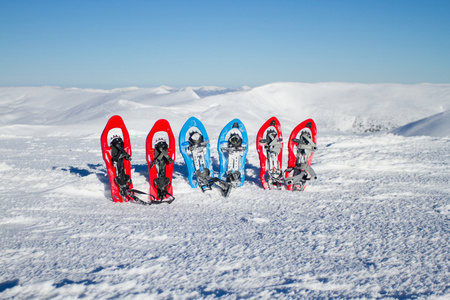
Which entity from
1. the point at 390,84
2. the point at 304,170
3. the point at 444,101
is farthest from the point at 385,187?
the point at 390,84

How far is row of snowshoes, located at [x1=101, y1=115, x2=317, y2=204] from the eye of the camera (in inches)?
179

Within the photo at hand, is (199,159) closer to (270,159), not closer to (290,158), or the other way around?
(270,159)

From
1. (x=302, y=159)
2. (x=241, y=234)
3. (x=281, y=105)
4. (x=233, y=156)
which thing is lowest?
(x=241, y=234)

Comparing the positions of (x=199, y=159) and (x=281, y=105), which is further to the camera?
(x=281, y=105)

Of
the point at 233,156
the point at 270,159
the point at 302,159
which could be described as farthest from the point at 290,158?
the point at 233,156

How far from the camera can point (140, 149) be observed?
8.93 metres

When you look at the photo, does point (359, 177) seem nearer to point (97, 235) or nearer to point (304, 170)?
point (304, 170)

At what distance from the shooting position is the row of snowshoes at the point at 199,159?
4555 millimetres

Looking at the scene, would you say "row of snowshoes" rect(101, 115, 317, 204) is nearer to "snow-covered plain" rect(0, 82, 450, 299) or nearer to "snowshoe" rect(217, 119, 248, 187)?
"snowshoe" rect(217, 119, 248, 187)

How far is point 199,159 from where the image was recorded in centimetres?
530

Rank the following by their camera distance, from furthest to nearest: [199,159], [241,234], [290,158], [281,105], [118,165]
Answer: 1. [281,105]
2. [199,159]
3. [290,158]
4. [118,165]
5. [241,234]

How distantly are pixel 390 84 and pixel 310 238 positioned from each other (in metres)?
Result: 36.0

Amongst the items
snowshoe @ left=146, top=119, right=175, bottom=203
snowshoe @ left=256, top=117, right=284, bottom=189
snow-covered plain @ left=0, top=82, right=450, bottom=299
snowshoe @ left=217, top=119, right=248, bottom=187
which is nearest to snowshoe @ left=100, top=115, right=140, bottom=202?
snow-covered plain @ left=0, top=82, right=450, bottom=299

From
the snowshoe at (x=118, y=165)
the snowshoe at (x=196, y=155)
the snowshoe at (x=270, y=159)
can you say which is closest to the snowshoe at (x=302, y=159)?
the snowshoe at (x=270, y=159)
